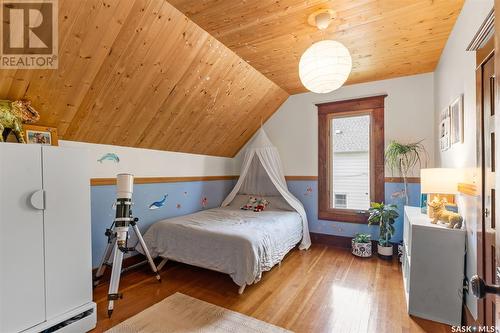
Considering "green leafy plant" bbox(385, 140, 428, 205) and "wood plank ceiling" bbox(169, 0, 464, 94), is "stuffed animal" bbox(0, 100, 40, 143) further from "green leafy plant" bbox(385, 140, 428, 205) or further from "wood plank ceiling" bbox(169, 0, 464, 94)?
"green leafy plant" bbox(385, 140, 428, 205)

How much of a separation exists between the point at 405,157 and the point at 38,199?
3986mm

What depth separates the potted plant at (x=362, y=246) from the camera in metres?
3.19

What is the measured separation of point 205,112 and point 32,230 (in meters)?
2.20

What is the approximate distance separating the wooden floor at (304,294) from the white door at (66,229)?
352 mm

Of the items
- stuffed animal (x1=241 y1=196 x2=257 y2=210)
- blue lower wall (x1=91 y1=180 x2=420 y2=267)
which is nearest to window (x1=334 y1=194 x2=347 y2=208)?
blue lower wall (x1=91 y1=180 x2=420 y2=267)

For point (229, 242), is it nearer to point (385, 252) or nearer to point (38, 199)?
point (38, 199)

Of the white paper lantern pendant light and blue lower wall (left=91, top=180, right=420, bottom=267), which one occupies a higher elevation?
the white paper lantern pendant light

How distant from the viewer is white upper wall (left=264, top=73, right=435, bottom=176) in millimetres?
3203

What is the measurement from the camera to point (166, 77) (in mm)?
2449

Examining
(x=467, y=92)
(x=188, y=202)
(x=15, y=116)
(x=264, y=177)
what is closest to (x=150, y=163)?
(x=188, y=202)

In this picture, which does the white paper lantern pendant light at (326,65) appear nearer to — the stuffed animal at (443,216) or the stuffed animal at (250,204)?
the stuffed animal at (443,216)

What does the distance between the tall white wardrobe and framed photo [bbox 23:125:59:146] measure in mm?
540

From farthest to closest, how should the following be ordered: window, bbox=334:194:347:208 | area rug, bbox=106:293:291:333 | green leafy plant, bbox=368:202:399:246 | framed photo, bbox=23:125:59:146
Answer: window, bbox=334:194:347:208
green leafy plant, bbox=368:202:399:246
framed photo, bbox=23:125:59:146
area rug, bbox=106:293:291:333

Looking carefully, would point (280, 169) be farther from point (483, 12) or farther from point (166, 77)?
point (483, 12)
